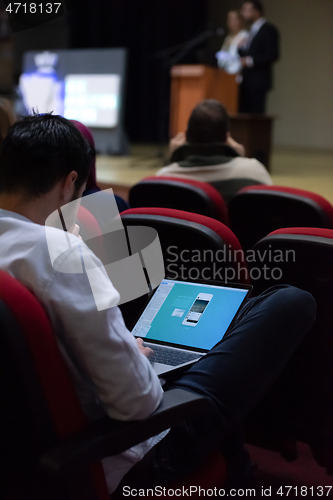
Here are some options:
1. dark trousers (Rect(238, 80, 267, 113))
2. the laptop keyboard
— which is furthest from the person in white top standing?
the laptop keyboard

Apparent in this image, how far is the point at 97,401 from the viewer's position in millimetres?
887

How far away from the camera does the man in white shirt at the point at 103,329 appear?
80cm

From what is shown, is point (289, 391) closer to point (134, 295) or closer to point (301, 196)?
point (134, 295)

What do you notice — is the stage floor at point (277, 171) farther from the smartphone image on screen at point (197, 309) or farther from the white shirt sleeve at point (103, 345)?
the white shirt sleeve at point (103, 345)

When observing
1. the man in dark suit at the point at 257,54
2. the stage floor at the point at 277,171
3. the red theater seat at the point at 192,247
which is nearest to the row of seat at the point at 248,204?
the red theater seat at the point at 192,247

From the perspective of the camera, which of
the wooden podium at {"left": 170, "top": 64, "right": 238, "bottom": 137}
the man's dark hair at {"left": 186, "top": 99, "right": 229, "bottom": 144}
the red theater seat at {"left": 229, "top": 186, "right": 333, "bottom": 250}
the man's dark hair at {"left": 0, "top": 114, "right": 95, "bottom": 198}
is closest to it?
the man's dark hair at {"left": 0, "top": 114, "right": 95, "bottom": 198}

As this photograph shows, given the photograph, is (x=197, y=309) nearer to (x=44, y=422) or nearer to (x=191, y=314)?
(x=191, y=314)

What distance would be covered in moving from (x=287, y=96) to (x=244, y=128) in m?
4.21

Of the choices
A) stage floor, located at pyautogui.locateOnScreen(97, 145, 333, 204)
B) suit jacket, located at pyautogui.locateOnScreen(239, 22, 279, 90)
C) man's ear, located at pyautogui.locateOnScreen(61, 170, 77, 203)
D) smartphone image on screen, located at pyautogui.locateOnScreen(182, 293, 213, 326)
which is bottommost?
stage floor, located at pyautogui.locateOnScreen(97, 145, 333, 204)

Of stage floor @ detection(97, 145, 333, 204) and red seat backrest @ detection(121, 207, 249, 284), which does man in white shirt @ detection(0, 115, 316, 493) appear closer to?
red seat backrest @ detection(121, 207, 249, 284)

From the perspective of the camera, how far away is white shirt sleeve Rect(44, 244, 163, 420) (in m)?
0.79

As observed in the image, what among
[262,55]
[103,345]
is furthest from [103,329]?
[262,55]

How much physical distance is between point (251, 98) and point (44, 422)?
544 centimetres

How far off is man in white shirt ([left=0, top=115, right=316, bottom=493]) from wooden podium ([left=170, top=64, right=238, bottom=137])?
3.97 meters
